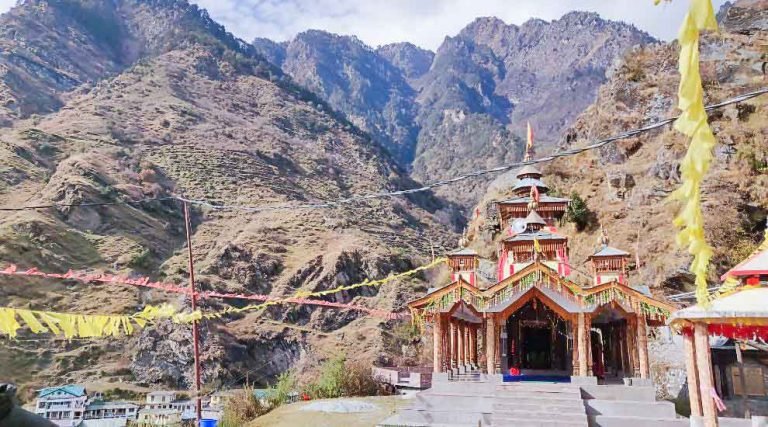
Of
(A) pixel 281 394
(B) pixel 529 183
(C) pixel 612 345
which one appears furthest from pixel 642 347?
(A) pixel 281 394

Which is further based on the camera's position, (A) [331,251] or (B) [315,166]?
(B) [315,166]

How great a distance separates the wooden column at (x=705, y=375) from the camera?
7883 mm

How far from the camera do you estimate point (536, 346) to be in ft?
67.6

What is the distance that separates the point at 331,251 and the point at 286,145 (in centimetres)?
3522

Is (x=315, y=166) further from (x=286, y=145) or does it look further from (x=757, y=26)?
(x=757, y=26)

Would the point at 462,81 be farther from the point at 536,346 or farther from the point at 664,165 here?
the point at 536,346

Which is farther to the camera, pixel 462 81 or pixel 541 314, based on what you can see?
pixel 462 81

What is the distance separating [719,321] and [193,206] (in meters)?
61.4

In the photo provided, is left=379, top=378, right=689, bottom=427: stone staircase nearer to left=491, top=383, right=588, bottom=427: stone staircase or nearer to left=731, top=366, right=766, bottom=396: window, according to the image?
left=491, top=383, right=588, bottom=427: stone staircase

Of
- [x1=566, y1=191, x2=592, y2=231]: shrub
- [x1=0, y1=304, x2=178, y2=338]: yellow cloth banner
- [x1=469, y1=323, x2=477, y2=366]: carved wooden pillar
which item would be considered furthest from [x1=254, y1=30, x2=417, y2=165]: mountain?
[x1=0, y1=304, x2=178, y2=338]: yellow cloth banner

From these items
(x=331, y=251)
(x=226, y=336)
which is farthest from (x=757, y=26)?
(x=226, y=336)

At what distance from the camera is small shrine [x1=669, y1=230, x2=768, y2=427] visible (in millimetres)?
9016

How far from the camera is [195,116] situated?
8331 cm

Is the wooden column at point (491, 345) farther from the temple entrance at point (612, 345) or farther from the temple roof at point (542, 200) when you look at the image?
the temple roof at point (542, 200)
